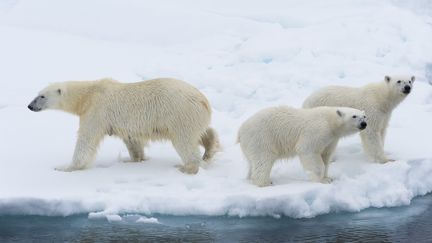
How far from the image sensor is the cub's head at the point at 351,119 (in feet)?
28.1

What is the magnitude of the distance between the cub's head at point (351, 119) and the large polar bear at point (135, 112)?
6.13 ft

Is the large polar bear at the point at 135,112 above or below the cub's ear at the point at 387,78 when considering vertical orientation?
below

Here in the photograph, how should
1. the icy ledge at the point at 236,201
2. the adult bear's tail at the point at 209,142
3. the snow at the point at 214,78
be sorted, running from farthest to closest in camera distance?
the adult bear's tail at the point at 209,142, the snow at the point at 214,78, the icy ledge at the point at 236,201

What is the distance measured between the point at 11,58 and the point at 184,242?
843 centimetres

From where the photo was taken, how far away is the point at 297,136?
8727mm

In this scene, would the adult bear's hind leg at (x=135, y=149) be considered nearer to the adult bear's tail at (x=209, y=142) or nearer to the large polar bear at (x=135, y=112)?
the large polar bear at (x=135, y=112)

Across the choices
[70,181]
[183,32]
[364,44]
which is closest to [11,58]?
[183,32]

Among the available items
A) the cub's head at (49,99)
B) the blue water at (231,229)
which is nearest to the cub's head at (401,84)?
the blue water at (231,229)

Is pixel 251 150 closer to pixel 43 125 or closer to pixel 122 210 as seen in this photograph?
pixel 122 210

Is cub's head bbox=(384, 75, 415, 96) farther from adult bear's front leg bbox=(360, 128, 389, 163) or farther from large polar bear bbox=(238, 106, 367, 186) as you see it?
large polar bear bbox=(238, 106, 367, 186)

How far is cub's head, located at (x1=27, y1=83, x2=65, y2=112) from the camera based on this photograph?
985 cm

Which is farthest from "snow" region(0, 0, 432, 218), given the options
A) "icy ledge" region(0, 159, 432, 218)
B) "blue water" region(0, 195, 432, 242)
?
"blue water" region(0, 195, 432, 242)

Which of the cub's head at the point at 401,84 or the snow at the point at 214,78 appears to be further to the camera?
the cub's head at the point at 401,84

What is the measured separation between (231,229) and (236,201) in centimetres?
48
